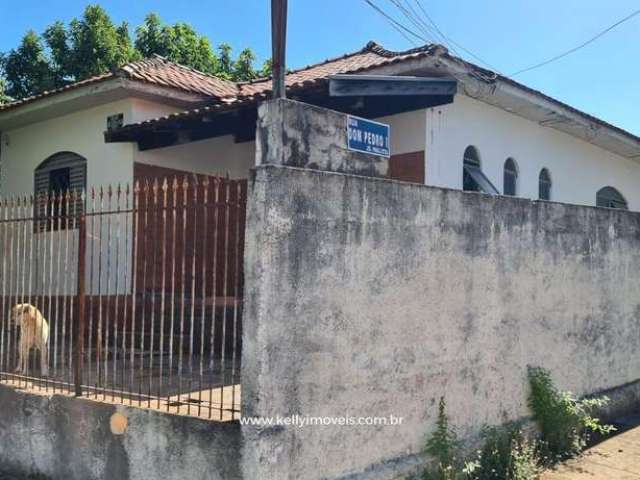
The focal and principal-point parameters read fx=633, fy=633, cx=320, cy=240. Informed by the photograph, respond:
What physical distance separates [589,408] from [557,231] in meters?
1.88

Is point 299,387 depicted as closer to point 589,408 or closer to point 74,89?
point 589,408

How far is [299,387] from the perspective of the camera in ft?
12.7


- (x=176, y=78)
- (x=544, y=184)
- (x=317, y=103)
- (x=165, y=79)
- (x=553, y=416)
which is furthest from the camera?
(x=544, y=184)

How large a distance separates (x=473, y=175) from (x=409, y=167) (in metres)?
1.10

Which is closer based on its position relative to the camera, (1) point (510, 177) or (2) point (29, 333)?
(2) point (29, 333)

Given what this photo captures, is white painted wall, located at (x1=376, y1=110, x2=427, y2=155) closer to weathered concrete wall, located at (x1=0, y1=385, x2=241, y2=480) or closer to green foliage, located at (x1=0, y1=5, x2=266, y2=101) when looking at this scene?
weathered concrete wall, located at (x1=0, y1=385, x2=241, y2=480)

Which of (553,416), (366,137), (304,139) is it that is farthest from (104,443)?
(553,416)

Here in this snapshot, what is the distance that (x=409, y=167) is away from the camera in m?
8.21

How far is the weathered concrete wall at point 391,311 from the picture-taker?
3.78 metres

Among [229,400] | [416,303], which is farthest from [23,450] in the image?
[416,303]

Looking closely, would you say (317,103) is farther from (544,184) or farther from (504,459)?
(544,184)

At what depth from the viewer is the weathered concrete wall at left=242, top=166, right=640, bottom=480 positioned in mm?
3775

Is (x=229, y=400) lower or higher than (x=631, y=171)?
lower

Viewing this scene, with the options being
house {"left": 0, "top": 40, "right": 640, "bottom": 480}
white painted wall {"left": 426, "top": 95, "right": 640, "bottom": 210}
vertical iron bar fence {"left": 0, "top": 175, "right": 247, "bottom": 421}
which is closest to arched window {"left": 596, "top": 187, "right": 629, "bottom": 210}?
white painted wall {"left": 426, "top": 95, "right": 640, "bottom": 210}
